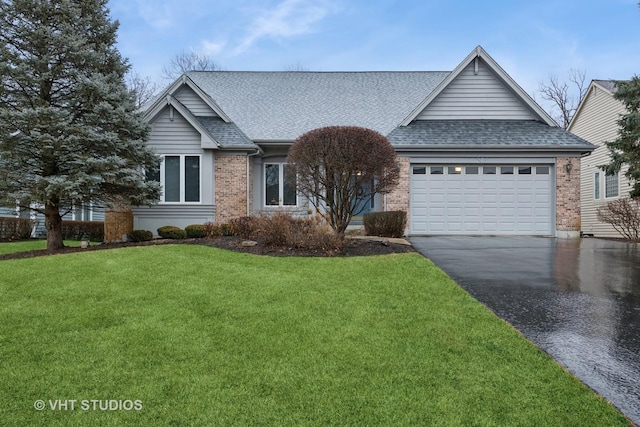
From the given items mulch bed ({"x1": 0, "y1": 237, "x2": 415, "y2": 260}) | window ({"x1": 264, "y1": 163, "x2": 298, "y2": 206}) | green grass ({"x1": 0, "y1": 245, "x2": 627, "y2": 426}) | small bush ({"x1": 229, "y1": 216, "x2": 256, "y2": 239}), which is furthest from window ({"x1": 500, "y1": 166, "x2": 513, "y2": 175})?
green grass ({"x1": 0, "y1": 245, "x2": 627, "y2": 426})

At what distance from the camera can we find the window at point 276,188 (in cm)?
1577

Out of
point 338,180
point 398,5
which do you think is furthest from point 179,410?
point 398,5

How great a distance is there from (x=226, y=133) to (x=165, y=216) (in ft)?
12.5

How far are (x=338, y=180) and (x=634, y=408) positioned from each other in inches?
287

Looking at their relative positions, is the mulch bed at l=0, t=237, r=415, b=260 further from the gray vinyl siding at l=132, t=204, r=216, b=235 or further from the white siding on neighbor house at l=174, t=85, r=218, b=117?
the white siding on neighbor house at l=174, t=85, r=218, b=117

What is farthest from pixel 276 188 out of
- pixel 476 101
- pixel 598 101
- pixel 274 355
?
pixel 598 101

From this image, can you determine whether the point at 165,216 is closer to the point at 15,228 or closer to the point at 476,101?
the point at 15,228

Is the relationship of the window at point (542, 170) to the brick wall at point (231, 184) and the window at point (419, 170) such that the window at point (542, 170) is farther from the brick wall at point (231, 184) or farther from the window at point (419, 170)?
the brick wall at point (231, 184)

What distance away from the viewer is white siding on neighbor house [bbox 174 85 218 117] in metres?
15.6

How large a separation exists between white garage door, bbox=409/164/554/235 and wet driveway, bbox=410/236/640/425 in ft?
Result: 14.3

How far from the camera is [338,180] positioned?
31.1 feet

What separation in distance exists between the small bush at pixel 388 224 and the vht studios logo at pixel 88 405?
9.81 meters

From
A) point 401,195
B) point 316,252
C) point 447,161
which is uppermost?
point 447,161

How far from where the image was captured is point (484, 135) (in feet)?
46.8
